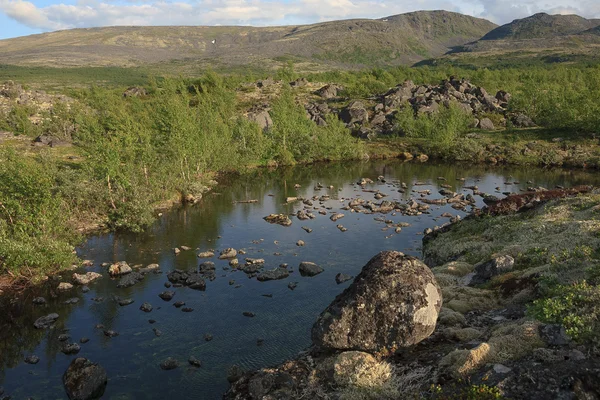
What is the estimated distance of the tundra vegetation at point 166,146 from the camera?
38.8m

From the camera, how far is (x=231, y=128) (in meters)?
99.7

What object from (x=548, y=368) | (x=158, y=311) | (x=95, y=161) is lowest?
(x=158, y=311)

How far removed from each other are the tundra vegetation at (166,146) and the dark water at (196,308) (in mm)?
4747

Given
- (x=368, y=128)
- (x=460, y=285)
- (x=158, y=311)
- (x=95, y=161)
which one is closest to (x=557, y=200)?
(x=460, y=285)

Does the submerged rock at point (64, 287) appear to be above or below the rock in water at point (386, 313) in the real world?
below

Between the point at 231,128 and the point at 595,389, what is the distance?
93.5 meters

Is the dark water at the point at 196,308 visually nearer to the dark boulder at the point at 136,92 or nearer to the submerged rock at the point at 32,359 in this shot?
the submerged rock at the point at 32,359

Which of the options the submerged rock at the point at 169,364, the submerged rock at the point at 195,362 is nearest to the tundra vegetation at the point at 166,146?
the submerged rock at the point at 169,364

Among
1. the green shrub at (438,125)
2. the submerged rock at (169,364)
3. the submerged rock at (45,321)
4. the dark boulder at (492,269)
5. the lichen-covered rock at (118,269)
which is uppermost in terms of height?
the green shrub at (438,125)

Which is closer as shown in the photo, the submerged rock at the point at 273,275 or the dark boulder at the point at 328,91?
the submerged rock at the point at 273,275

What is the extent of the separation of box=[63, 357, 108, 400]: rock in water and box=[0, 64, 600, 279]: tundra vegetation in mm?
15489

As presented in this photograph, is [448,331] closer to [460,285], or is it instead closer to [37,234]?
[460,285]

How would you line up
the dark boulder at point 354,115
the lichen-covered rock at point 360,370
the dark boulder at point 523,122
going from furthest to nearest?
the dark boulder at point 354,115 < the dark boulder at point 523,122 < the lichen-covered rock at point 360,370

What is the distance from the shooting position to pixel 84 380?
79.6ft
